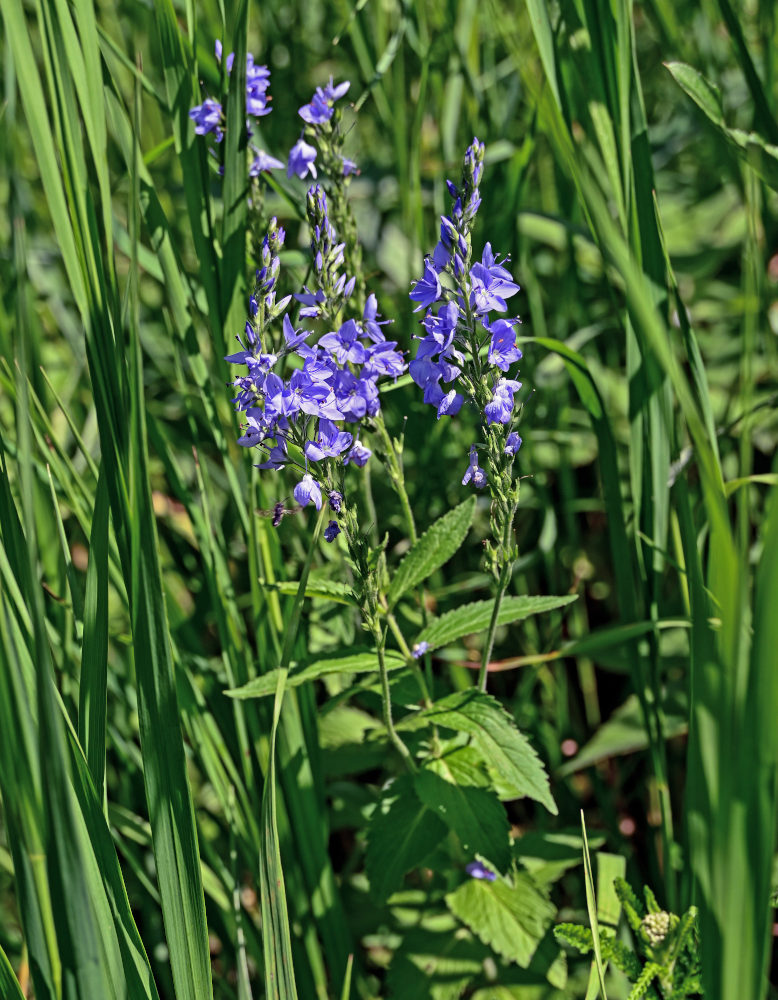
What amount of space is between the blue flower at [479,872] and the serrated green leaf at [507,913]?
0.02 m

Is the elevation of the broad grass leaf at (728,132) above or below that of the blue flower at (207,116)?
A: below

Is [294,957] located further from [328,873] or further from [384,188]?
[384,188]

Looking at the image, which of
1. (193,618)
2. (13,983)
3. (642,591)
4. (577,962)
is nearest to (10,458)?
(193,618)

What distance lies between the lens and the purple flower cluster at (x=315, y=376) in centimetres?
162

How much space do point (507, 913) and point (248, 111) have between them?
6.56ft

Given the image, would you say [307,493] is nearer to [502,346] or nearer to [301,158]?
[502,346]

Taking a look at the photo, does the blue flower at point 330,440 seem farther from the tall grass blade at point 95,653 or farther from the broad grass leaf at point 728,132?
the broad grass leaf at point 728,132

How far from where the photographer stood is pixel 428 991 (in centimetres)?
208

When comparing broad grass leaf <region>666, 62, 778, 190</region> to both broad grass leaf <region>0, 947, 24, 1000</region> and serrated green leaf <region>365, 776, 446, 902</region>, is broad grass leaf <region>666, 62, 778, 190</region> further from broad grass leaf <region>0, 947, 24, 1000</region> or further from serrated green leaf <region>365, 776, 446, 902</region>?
broad grass leaf <region>0, 947, 24, 1000</region>

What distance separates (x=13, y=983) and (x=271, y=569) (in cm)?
98

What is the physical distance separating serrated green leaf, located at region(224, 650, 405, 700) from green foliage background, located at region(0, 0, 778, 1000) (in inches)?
6.0

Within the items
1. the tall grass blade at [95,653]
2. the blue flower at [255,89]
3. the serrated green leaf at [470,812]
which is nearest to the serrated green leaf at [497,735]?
the serrated green leaf at [470,812]

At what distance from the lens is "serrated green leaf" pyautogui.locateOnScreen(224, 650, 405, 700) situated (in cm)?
177

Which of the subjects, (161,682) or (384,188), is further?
(384,188)
